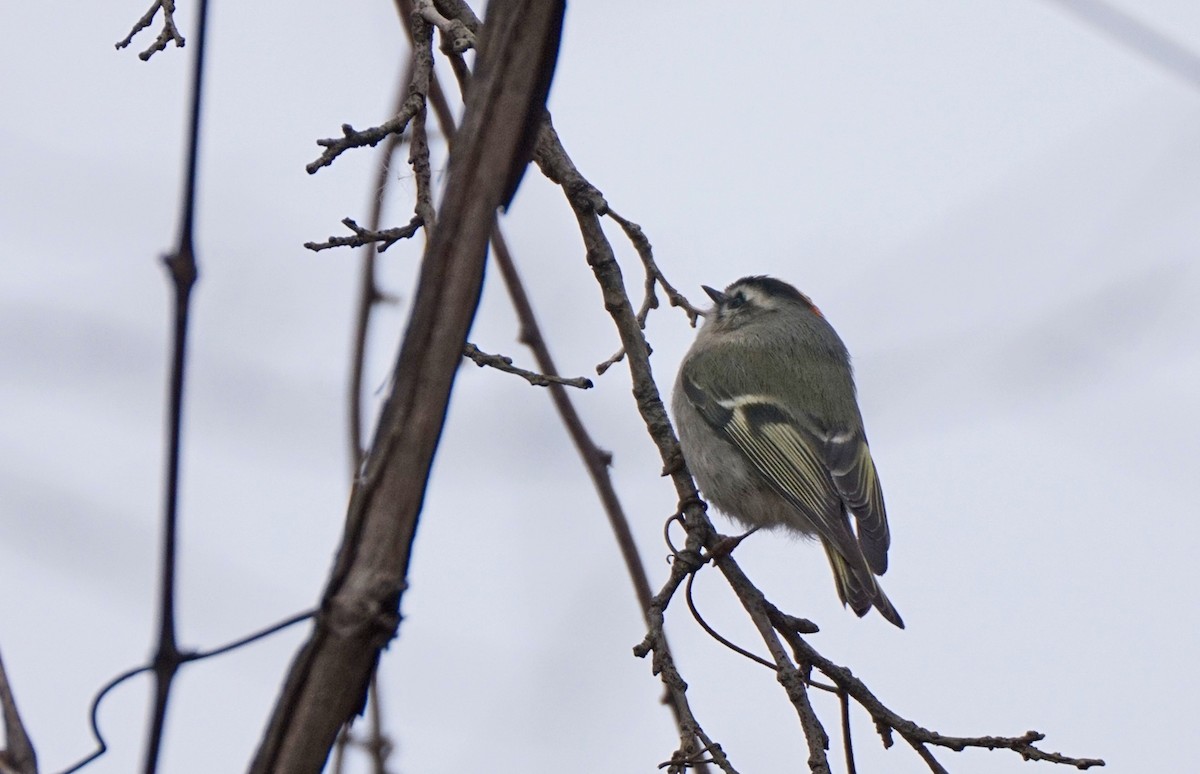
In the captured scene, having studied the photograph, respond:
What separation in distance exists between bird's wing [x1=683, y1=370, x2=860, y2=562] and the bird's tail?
0.04 metres

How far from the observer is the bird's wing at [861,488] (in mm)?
2826

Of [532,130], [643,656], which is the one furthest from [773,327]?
[532,130]

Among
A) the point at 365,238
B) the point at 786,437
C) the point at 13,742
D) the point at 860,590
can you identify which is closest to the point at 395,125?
the point at 365,238

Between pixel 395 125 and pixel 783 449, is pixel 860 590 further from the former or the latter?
pixel 395 125

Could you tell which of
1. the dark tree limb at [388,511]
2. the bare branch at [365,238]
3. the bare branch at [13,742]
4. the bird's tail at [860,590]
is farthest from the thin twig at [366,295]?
the dark tree limb at [388,511]

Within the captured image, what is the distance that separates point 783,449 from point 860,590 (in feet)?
1.78

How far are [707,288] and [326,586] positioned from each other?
135 inches

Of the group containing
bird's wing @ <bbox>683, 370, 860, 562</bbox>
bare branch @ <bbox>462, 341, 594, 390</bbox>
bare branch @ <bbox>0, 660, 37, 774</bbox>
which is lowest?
bare branch @ <bbox>0, 660, 37, 774</bbox>

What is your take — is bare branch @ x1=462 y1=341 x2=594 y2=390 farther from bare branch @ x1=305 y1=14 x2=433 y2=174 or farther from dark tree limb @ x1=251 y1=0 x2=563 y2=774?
dark tree limb @ x1=251 y1=0 x2=563 y2=774

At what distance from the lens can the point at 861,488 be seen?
3.09 metres

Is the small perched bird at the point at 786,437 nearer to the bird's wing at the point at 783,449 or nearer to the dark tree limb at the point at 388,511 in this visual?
the bird's wing at the point at 783,449

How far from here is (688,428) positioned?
3285mm

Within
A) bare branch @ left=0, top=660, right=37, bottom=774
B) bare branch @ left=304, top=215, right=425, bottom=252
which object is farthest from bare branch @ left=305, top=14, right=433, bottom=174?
bare branch @ left=0, top=660, right=37, bottom=774

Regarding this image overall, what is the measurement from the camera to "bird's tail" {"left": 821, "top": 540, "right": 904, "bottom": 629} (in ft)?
8.54
